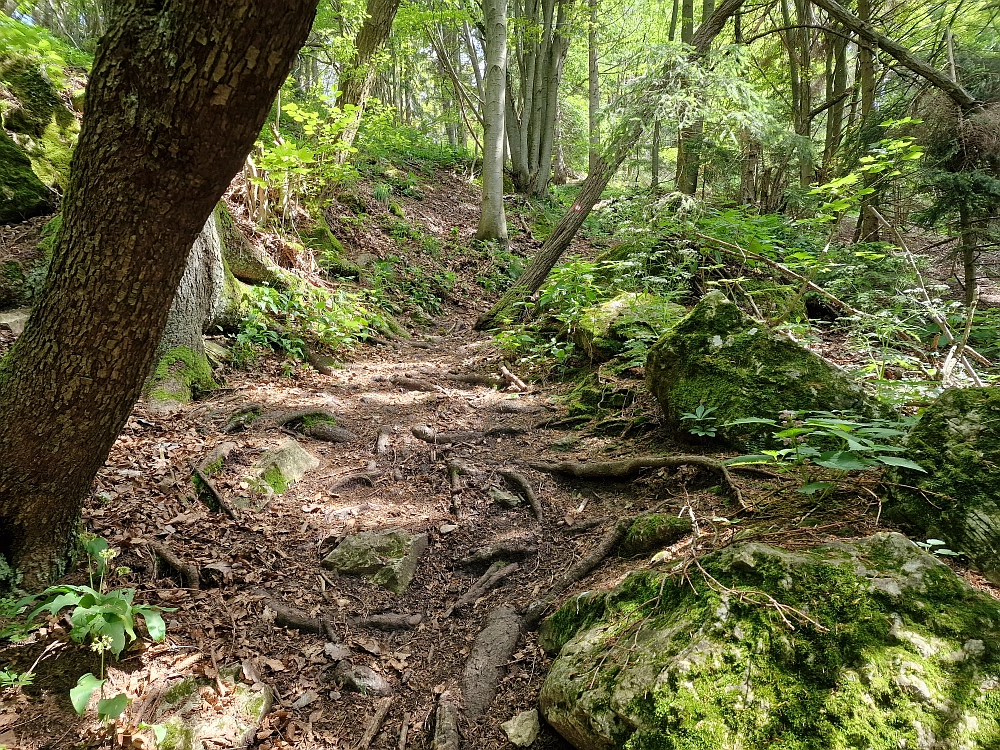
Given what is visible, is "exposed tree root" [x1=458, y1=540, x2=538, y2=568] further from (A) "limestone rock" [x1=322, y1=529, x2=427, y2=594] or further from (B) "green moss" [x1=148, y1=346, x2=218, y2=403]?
(B) "green moss" [x1=148, y1=346, x2=218, y2=403]

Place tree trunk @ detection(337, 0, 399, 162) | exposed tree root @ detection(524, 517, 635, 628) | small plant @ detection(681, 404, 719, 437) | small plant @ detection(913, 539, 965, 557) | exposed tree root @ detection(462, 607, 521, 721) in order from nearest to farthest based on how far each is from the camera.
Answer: small plant @ detection(913, 539, 965, 557), exposed tree root @ detection(462, 607, 521, 721), exposed tree root @ detection(524, 517, 635, 628), small plant @ detection(681, 404, 719, 437), tree trunk @ detection(337, 0, 399, 162)

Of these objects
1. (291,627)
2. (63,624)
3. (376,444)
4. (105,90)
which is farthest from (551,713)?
(376,444)

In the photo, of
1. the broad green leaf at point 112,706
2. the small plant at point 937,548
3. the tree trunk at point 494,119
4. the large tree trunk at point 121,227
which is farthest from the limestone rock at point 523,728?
the tree trunk at point 494,119

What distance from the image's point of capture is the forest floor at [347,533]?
2090mm

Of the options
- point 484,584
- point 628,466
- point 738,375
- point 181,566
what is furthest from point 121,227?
point 738,375

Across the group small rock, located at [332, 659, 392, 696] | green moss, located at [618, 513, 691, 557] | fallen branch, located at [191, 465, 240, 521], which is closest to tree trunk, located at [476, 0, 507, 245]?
fallen branch, located at [191, 465, 240, 521]

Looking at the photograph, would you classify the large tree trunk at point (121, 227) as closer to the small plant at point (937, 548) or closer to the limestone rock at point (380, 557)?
the limestone rock at point (380, 557)

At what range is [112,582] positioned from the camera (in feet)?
8.06

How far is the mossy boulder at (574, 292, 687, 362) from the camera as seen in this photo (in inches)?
210

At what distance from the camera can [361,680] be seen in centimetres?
248

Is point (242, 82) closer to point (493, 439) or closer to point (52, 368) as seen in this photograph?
point (52, 368)

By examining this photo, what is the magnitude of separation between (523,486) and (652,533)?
1389 millimetres

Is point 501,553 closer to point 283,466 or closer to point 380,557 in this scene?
point 380,557

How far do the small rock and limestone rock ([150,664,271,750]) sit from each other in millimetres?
346
